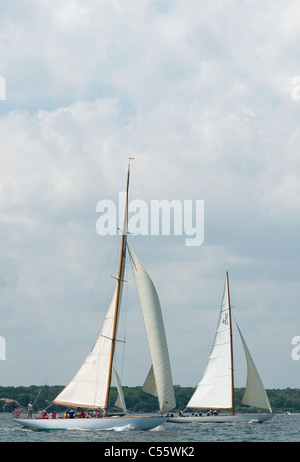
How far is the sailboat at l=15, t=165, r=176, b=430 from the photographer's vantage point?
62.6 m

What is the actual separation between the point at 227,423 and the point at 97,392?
32059 millimetres

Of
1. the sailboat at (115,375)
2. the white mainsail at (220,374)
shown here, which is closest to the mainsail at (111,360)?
the sailboat at (115,375)

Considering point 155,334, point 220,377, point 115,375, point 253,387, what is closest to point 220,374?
point 220,377

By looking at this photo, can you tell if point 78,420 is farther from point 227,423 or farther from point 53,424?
point 227,423

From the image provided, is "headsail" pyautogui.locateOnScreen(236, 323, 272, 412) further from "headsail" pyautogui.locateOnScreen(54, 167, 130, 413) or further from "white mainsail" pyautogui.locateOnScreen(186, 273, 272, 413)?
"headsail" pyautogui.locateOnScreen(54, 167, 130, 413)

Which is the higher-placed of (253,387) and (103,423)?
(253,387)

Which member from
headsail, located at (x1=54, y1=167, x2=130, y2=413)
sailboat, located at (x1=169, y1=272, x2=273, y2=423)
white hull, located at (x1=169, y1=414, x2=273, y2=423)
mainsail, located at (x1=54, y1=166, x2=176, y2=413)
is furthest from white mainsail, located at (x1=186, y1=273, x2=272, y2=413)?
headsail, located at (x1=54, y1=167, x2=130, y2=413)

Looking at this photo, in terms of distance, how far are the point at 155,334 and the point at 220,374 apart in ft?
105

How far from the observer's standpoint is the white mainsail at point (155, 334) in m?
62.8

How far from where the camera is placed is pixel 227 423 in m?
92.0

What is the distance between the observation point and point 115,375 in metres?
64.9

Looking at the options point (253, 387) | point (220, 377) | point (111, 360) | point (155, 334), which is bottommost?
point (111, 360)

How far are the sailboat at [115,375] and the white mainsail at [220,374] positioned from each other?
28.2 metres

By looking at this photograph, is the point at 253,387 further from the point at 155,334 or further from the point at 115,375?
the point at 155,334
